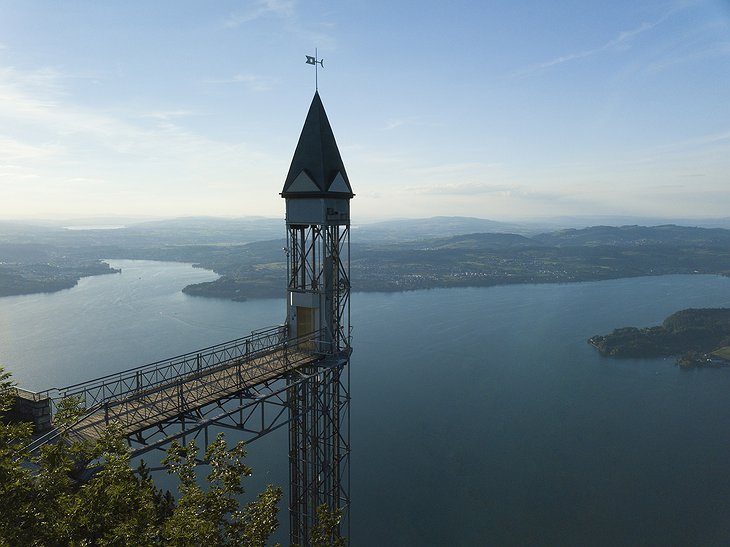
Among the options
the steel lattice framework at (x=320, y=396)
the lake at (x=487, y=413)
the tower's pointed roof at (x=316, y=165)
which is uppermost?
the tower's pointed roof at (x=316, y=165)

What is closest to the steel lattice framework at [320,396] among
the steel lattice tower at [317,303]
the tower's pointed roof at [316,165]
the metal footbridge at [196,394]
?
the steel lattice tower at [317,303]

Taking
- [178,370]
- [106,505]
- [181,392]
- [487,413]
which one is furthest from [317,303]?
[487,413]

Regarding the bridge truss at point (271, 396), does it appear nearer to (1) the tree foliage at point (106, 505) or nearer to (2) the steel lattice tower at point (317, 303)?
(2) the steel lattice tower at point (317, 303)

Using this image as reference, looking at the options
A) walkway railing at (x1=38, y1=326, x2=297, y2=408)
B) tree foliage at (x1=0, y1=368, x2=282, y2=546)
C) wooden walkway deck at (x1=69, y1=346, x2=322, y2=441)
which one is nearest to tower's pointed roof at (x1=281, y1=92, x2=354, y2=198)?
walkway railing at (x1=38, y1=326, x2=297, y2=408)

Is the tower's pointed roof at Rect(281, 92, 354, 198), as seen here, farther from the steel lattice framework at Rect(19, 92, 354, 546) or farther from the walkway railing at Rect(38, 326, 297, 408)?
the walkway railing at Rect(38, 326, 297, 408)

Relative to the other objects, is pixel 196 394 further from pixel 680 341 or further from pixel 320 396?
pixel 680 341
